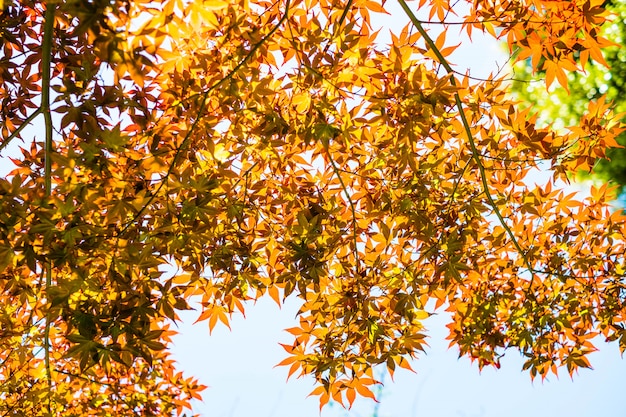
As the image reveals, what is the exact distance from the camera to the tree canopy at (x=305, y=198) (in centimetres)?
195

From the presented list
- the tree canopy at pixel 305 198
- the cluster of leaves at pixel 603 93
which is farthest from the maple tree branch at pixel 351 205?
the cluster of leaves at pixel 603 93

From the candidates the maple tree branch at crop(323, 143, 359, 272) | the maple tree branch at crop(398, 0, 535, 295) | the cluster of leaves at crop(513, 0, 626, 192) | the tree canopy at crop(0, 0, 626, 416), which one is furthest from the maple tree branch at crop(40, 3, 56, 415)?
the cluster of leaves at crop(513, 0, 626, 192)

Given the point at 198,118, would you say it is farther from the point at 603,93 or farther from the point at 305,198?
the point at 603,93

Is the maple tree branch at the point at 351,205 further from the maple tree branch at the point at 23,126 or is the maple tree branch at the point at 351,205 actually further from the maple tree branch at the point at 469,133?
the maple tree branch at the point at 23,126

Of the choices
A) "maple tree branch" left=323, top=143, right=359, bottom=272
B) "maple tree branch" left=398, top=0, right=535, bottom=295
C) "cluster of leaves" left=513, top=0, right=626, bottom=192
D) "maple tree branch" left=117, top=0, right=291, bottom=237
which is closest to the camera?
"maple tree branch" left=117, top=0, right=291, bottom=237

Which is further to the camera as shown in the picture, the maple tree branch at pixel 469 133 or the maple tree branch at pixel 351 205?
the maple tree branch at pixel 351 205

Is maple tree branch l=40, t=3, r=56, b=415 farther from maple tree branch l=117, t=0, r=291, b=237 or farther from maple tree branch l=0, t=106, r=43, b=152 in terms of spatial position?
maple tree branch l=117, t=0, r=291, b=237

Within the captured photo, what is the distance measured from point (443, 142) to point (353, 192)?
0.41 meters

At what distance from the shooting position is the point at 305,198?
2.39 meters

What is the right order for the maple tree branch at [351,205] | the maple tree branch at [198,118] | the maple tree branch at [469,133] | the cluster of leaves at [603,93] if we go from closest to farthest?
the maple tree branch at [198,118]
the maple tree branch at [469,133]
the maple tree branch at [351,205]
the cluster of leaves at [603,93]

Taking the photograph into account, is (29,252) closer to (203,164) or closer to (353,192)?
(203,164)

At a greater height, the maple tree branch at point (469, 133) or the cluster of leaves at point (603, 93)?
the cluster of leaves at point (603, 93)

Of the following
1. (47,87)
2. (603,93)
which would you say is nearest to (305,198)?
(47,87)

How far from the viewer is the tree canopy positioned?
1949 millimetres
